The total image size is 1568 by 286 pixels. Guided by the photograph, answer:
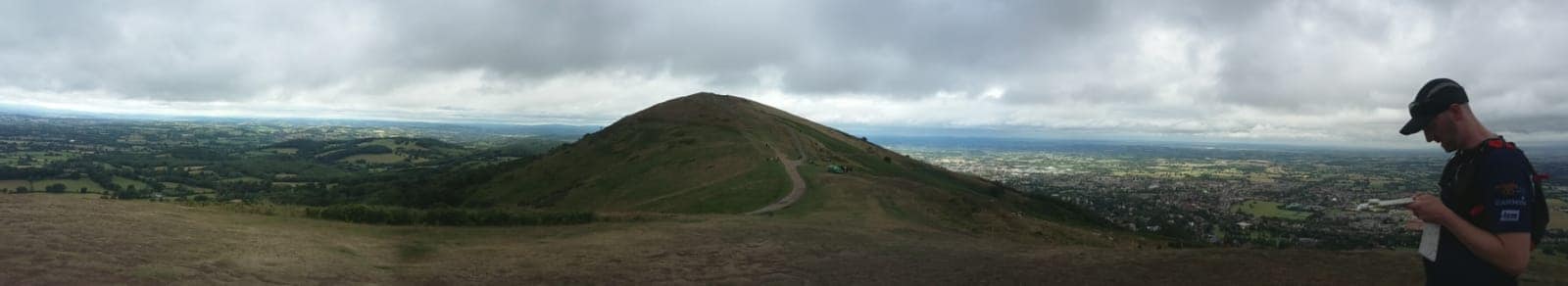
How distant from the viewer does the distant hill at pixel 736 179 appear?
1529 inches

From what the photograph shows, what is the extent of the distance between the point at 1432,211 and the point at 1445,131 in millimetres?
592

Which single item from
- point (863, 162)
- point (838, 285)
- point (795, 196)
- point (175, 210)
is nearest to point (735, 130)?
point (863, 162)

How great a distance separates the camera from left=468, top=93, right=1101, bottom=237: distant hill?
38844 mm

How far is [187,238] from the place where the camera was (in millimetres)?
17234

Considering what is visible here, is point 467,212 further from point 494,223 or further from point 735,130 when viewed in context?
point 735,130

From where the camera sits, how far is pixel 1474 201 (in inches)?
174

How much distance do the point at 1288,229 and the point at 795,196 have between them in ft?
154

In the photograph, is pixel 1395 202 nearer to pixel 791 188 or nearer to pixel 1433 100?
pixel 1433 100

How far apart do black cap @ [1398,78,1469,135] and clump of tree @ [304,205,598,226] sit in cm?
2630

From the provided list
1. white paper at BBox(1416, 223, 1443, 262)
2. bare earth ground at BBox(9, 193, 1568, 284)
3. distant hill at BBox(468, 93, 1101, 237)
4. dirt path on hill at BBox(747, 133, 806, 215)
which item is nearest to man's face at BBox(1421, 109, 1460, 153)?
white paper at BBox(1416, 223, 1443, 262)

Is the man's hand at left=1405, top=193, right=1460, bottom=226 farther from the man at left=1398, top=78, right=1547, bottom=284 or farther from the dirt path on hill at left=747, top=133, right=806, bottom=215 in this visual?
the dirt path on hill at left=747, top=133, right=806, bottom=215

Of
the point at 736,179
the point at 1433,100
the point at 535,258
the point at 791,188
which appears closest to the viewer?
the point at 1433,100

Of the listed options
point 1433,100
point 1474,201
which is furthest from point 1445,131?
point 1474,201

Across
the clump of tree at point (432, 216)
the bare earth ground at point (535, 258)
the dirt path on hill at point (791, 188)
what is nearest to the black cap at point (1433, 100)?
Result: the bare earth ground at point (535, 258)
